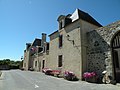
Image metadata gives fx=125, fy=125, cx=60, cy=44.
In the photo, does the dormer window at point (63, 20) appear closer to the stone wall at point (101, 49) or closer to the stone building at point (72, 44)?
the stone building at point (72, 44)

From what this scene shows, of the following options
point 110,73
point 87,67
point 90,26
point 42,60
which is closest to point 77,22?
point 90,26

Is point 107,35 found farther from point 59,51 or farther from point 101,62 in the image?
point 59,51

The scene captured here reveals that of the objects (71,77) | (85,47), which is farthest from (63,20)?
(71,77)

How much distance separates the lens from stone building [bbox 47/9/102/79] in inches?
461

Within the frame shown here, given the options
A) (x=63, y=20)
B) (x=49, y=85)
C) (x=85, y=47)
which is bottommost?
(x=49, y=85)

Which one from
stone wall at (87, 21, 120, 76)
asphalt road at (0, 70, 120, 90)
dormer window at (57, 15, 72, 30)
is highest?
dormer window at (57, 15, 72, 30)

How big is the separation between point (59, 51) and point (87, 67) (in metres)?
4.62

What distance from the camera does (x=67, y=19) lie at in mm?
14633

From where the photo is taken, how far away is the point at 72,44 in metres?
12.9

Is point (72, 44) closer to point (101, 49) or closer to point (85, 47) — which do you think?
point (85, 47)

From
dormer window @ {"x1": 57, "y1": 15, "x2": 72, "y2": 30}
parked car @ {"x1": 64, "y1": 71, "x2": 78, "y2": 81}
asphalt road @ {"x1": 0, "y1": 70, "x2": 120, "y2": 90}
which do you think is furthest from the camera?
dormer window @ {"x1": 57, "y1": 15, "x2": 72, "y2": 30}

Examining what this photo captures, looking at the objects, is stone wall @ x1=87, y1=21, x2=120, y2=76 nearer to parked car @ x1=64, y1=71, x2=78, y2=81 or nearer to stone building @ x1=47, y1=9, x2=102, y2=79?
stone building @ x1=47, y1=9, x2=102, y2=79

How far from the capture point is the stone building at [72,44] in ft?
38.4

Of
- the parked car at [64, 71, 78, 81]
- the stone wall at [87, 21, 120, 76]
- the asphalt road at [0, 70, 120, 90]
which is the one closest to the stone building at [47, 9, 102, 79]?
the parked car at [64, 71, 78, 81]
